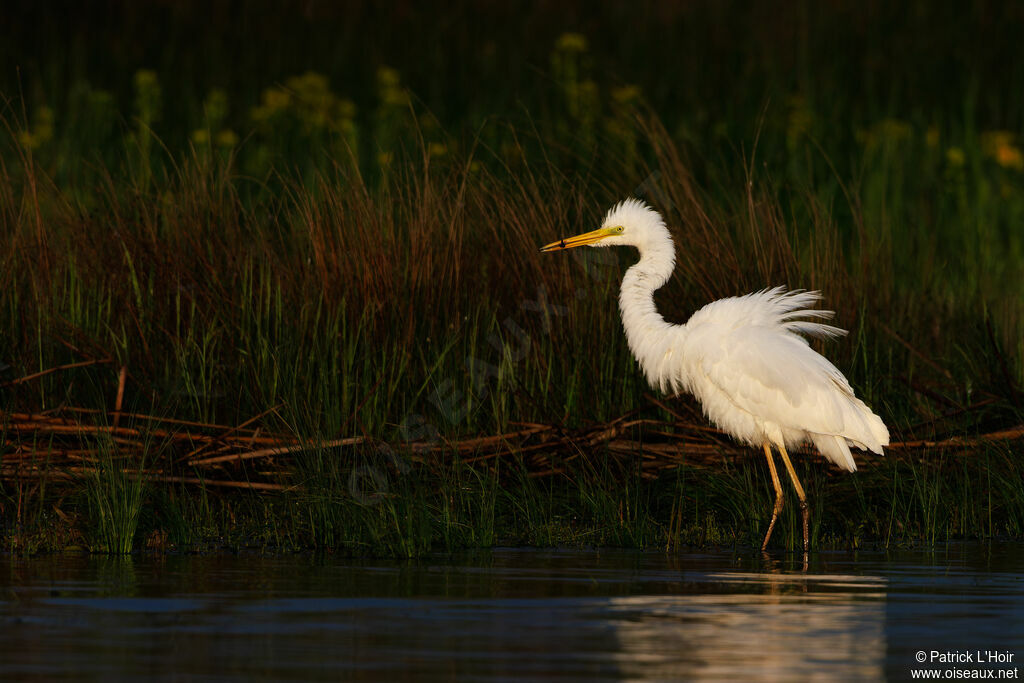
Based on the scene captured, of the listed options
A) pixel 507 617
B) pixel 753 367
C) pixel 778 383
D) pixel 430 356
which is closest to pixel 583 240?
pixel 430 356

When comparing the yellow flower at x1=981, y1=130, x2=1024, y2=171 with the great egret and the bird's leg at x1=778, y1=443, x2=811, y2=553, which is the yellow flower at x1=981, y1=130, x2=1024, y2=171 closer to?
the great egret

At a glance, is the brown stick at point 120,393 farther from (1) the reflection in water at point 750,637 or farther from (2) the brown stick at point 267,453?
(1) the reflection in water at point 750,637

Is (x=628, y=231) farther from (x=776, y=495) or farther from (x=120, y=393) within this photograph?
(x=120, y=393)

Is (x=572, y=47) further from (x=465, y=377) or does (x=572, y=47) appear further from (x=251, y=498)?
(x=251, y=498)

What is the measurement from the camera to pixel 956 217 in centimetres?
1466

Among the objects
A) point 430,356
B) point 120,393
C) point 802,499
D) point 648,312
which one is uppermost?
point 648,312

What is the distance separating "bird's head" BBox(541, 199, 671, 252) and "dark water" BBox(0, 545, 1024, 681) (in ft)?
7.01

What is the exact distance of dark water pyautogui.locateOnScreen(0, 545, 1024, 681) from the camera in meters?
5.03

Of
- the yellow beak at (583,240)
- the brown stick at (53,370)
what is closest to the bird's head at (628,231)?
the yellow beak at (583,240)

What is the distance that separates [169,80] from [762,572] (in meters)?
12.4

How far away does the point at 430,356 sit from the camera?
9.82 meters

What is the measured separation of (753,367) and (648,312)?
72 centimetres

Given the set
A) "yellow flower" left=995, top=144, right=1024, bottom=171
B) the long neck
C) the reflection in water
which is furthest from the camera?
"yellow flower" left=995, top=144, right=1024, bottom=171

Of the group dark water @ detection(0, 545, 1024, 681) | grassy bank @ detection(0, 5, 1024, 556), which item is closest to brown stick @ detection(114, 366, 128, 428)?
grassy bank @ detection(0, 5, 1024, 556)
